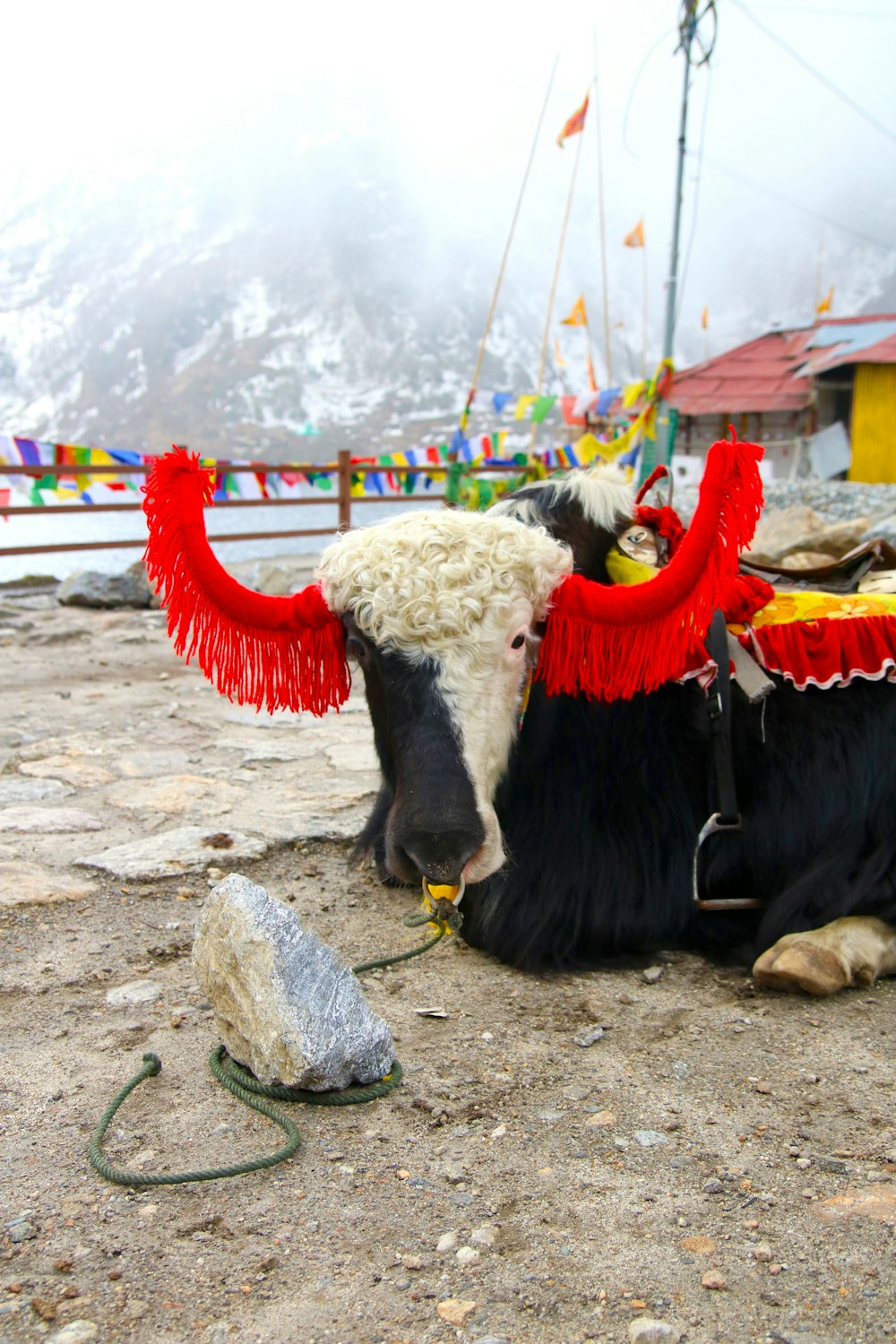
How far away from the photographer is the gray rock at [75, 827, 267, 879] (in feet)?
10.00

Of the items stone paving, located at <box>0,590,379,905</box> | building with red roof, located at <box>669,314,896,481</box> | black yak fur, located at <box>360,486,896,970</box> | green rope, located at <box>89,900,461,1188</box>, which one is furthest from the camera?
building with red roof, located at <box>669,314,896,481</box>

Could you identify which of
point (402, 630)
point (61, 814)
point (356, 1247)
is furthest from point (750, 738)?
point (61, 814)

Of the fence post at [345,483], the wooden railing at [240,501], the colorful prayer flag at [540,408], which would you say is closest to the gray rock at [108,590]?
the wooden railing at [240,501]

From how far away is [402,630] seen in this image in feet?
6.98

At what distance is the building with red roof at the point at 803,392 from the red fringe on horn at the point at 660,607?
67.8ft

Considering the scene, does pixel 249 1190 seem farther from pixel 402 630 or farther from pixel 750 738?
pixel 750 738

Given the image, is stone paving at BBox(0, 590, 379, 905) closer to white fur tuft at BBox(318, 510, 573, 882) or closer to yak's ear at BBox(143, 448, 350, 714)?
yak's ear at BBox(143, 448, 350, 714)

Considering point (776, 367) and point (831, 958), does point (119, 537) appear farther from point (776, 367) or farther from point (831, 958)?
point (776, 367)

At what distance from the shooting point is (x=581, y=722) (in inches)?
107

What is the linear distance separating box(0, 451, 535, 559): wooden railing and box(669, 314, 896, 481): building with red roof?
1219 cm

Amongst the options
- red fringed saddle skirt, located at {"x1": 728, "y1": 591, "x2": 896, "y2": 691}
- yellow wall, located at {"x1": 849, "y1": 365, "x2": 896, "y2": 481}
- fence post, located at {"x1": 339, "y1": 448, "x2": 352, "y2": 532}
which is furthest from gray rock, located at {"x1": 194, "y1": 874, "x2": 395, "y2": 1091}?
yellow wall, located at {"x1": 849, "y1": 365, "x2": 896, "y2": 481}

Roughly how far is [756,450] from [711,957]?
1322 mm

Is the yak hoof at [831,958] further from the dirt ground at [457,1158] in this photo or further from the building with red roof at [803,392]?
the building with red roof at [803,392]

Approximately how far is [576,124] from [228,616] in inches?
411
